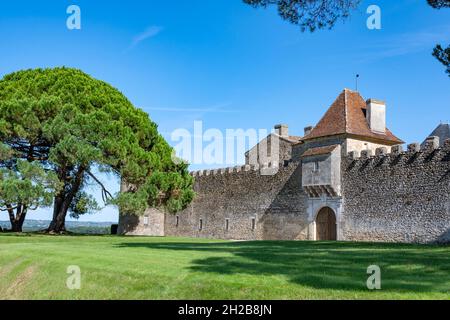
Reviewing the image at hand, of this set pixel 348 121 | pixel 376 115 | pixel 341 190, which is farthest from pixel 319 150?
pixel 376 115

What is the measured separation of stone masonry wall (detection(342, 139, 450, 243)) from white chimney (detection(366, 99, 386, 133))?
2.90 metres

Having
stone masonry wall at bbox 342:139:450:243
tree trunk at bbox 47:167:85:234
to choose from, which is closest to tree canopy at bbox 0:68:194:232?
tree trunk at bbox 47:167:85:234

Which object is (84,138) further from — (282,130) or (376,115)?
(282,130)

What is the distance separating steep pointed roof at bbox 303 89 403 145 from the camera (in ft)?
96.1

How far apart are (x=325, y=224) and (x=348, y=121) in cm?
576

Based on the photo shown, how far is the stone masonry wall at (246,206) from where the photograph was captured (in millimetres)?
31938

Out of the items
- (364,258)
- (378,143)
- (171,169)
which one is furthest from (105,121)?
(364,258)

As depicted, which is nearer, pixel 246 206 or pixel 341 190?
pixel 341 190

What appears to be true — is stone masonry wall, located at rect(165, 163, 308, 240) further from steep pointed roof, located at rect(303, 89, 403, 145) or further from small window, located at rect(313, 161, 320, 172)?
steep pointed roof, located at rect(303, 89, 403, 145)

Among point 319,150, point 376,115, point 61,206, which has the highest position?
point 376,115

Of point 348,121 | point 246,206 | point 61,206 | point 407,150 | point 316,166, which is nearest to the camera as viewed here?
point 407,150

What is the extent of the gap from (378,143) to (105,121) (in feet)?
48.9

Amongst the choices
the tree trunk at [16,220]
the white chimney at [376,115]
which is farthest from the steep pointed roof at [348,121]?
the tree trunk at [16,220]

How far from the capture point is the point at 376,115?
30250mm
